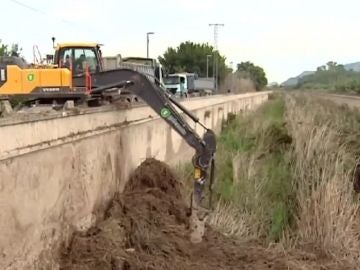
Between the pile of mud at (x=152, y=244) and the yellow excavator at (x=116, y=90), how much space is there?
0.52 meters

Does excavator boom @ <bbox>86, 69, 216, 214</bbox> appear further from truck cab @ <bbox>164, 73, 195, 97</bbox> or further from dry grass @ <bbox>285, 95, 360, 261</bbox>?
truck cab @ <bbox>164, 73, 195, 97</bbox>

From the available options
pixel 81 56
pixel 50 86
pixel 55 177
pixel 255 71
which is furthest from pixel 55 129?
pixel 255 71

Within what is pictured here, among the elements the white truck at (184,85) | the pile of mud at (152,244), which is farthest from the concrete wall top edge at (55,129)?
the white truck at (184,85)

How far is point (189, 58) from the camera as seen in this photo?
112 m

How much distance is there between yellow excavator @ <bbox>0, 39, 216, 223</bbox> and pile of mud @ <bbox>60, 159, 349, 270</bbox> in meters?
0.52

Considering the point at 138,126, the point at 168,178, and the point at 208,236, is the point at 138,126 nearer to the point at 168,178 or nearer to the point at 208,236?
the point at 168,178

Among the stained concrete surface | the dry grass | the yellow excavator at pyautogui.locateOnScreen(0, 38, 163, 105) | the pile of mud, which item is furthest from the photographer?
the yellow excavator at pyautogui.locateOnScreen(0, 38, 163, 105)

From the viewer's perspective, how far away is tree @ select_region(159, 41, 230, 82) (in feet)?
356

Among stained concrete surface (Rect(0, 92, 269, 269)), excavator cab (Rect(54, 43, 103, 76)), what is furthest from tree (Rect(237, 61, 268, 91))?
stained concrete surface (Rect(0, 92, 269, 269))

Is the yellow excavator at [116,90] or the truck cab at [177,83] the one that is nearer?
the yellow excavator at [116,90]

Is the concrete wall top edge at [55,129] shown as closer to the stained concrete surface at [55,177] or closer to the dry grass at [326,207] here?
the stained concrete surface at [55,177]

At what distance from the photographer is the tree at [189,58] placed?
356 feet

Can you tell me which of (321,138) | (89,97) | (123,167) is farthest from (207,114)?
(123,167)

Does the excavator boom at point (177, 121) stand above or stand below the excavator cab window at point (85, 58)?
below
